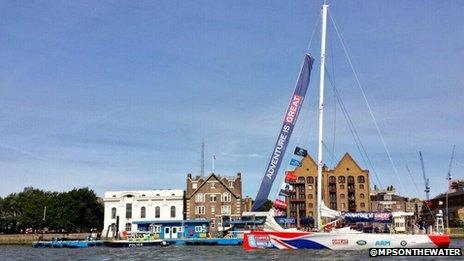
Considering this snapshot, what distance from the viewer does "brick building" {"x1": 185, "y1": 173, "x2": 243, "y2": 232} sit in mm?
103838

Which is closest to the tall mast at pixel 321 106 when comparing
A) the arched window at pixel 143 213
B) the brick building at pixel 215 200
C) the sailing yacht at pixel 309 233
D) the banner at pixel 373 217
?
the sailing yacht at pixel 309 233

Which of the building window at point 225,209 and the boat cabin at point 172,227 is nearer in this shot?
the boat cabin at point 172,227

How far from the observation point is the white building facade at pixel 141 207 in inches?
4190

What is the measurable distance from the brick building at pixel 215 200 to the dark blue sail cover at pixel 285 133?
60.2 metres

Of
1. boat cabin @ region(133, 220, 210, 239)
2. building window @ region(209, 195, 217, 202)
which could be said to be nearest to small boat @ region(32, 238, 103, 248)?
boat cabin @ region(133, 220, 210, 239)

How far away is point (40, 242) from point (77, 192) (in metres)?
27.9

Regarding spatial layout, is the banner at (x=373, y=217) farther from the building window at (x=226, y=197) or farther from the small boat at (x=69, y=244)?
the building window at (x=226, y=197)

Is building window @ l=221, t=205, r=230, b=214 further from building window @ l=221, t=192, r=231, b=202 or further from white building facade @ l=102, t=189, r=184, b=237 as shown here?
white building facade @ l=102, t=189, r=184, b=237

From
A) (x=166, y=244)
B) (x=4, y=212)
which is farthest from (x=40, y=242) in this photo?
(x=4, y=212)

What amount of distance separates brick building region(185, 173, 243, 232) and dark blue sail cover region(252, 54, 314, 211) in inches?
2372

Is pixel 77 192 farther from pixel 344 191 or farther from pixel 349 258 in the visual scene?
pixel 349 258

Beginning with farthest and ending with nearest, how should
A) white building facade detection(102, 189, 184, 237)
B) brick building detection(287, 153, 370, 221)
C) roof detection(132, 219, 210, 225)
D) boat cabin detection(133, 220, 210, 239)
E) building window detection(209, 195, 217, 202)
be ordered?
brick building detection(287, 153, 370, 221) → white building facade detection(102, 189, 184, 237) → building window detection(209, 195, 217, 202) → roof detection(132, 219, 210, 225) → boat cabin detection(133, 220, 210, 239)

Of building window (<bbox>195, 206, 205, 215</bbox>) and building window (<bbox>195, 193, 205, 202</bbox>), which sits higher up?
building window (<bbox>195, 193, 205, 202</bbox>)

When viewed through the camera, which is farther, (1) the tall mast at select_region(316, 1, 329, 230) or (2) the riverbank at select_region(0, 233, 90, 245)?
(2) the riverbank at select_region(0, 233, 90, 245)
